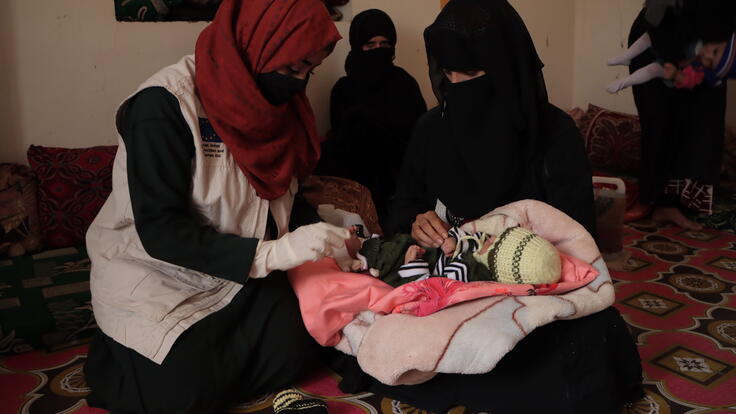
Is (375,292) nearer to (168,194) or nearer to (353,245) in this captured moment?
(353,245)

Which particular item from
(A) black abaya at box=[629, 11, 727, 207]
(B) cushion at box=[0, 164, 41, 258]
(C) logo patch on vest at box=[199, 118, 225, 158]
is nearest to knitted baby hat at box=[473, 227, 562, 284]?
(C) logo patch on vest at box=[199, 118, 225, 158]

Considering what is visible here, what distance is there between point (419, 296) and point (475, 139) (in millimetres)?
509

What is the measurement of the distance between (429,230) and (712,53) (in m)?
1.78

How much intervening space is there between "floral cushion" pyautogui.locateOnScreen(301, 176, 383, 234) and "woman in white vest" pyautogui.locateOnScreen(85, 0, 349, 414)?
1.98ft

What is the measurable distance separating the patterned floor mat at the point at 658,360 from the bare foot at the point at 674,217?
44cm

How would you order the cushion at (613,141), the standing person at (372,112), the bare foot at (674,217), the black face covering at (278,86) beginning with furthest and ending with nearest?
the cushion at (613,141)
the bare foot at (674,217)
the standing person at (372,112)
the black face covering at (278,86)

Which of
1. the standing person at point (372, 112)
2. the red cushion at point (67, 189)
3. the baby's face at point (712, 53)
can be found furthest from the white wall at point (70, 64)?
the baby's face at point (712, 53)

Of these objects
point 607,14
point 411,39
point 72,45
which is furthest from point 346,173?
point 607,14

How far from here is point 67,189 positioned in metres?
2.45

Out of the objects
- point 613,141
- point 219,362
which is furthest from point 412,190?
point 613,141

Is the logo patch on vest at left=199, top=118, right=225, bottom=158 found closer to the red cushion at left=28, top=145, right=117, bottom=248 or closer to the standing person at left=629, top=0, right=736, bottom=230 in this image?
the red cushion at left=28, top=145, right=117, bottom=248

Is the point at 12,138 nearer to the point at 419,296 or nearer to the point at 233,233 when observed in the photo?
the point at 233,233

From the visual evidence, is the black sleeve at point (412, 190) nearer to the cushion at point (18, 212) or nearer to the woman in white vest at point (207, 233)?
the woman in white vest at point (207, 233)

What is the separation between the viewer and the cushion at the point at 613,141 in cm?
373
